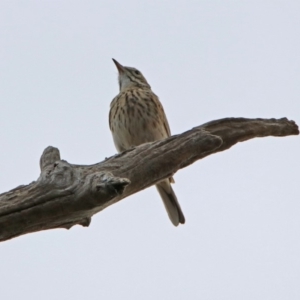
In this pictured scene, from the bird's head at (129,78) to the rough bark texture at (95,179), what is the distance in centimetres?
438

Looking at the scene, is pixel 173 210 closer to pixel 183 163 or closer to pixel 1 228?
pixel 183 163

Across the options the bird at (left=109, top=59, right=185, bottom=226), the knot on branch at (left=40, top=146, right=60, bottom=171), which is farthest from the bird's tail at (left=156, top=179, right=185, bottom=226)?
the knot on branch at (left=40, top=146, right=60, bottom=171)

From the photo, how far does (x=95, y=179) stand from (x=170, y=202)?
4.72 metres

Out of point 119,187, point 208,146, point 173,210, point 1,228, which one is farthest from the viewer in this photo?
point 173,210

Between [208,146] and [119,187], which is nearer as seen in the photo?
[119,187]

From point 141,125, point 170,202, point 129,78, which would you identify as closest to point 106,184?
point 170,202

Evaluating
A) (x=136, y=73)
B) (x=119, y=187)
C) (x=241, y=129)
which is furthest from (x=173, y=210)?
(x=119, y=187)

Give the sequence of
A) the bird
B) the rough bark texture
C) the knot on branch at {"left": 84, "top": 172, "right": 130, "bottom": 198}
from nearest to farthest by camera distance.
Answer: the knot on branch at {"left": 84, "top": 172, "right": 130, "bottom": 198}
the rough bark texture
the bird

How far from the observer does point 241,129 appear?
21.3 feet

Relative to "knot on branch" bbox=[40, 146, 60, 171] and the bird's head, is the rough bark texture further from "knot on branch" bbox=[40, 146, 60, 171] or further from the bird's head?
the bird's head

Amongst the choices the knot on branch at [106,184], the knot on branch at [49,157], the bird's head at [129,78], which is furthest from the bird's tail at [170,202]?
the knot on branch at [106,184]

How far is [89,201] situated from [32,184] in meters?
0.57

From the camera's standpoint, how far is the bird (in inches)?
379

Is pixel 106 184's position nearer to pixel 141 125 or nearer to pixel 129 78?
pixel 141 125
